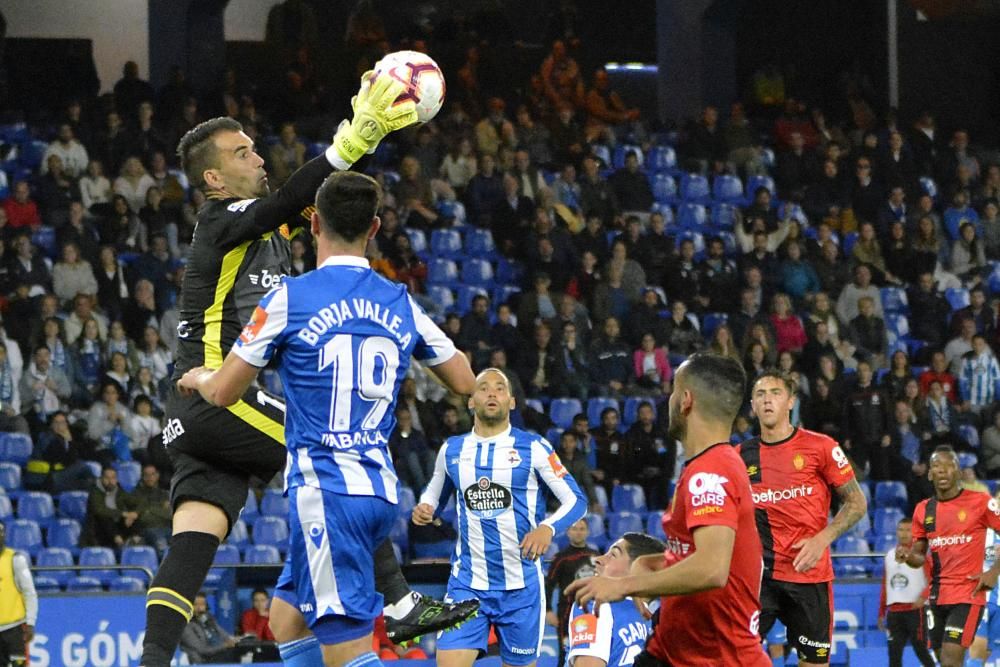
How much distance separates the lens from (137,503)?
1498cm

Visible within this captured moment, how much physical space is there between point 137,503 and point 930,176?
1206cm

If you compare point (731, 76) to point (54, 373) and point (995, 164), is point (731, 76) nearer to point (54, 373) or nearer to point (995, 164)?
point (995, 164)

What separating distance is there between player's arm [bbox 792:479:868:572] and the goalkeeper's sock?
4.18 m

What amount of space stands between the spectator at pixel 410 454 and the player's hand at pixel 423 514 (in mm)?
6411

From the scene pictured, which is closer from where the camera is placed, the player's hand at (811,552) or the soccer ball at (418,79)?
the soccer ball at (418,79)

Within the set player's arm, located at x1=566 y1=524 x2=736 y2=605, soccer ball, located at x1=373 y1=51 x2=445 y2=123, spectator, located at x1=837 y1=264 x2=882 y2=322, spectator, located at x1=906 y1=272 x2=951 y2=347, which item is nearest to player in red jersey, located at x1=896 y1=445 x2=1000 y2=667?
spectator, located at x1=837 y1=264 x2=882 y2=322

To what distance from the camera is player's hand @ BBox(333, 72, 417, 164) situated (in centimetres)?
564

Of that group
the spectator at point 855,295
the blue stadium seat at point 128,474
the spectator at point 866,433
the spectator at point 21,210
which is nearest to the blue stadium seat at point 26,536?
the blue stadium seat at point 128,474

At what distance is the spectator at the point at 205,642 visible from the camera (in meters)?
13.5

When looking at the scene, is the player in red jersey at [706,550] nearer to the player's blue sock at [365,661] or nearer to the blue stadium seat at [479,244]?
the player's blue sock at [365,661]

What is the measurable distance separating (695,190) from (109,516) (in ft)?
30.7

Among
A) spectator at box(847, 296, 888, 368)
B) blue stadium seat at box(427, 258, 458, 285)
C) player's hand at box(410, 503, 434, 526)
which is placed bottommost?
player's hand at box(410, 503, 434, 526)

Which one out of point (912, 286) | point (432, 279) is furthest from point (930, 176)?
point (432, 279)

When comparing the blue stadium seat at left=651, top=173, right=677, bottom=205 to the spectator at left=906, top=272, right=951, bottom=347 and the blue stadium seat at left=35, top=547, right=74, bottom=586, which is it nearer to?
the spectator at left=906, top=272, right=951, bottom=347
